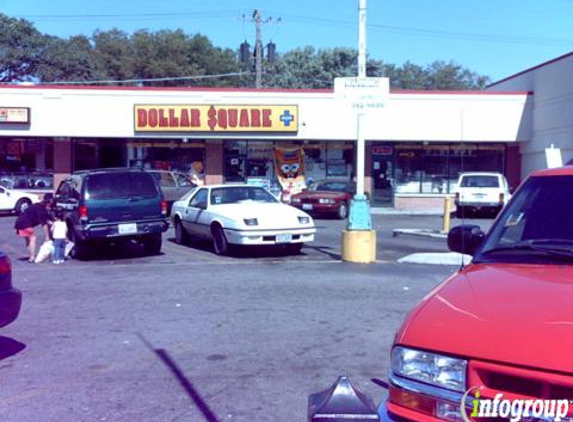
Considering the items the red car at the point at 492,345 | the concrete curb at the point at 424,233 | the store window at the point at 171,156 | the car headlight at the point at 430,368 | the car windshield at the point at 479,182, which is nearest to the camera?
the red car at the point at 492,345

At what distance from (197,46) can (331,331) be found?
57.9 metres

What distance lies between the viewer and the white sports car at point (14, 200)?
25.3 m

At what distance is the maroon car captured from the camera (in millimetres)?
23875

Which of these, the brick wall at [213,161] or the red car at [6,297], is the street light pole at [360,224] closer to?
the red car at [6,297]

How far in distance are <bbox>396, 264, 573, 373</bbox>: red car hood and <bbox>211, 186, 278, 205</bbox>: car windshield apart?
37.9ft

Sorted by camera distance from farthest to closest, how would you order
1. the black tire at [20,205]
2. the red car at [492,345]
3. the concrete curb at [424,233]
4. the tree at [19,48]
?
the tree at [19,48], the black tire at [20,205], the concrete curb at [424,233], the red car at [492,345]

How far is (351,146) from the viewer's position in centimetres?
2983

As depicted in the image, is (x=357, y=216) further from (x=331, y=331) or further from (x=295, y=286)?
(x=331, y=331)

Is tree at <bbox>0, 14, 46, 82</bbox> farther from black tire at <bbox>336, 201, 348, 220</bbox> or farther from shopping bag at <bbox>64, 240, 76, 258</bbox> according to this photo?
shopping bag at <bbox>64, 240, 76, 258</bbox>

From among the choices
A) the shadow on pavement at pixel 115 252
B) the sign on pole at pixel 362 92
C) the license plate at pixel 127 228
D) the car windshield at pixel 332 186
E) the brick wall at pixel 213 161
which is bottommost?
the shadow on pavement at pixel 115 252

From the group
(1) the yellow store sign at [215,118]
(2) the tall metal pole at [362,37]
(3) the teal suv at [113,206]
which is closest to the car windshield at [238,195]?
(3) the teal suv at [113,206]

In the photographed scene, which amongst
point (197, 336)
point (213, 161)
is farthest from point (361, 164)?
point (213, 161)

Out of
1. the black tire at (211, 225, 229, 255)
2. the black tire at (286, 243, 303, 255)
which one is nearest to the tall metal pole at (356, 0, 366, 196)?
the black tire at (286, 243, 303, 255)

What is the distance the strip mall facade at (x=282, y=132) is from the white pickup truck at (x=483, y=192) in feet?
11.1
